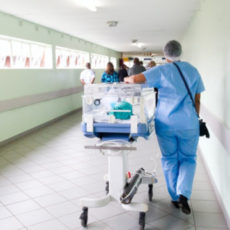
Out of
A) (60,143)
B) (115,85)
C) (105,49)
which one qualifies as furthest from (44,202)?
(105,49)

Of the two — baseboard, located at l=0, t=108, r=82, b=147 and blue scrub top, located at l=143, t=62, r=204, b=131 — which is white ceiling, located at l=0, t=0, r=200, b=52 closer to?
baseboard, located at l=0, t=108, r=82, b=147

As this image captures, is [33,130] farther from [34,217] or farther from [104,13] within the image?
[34,217]

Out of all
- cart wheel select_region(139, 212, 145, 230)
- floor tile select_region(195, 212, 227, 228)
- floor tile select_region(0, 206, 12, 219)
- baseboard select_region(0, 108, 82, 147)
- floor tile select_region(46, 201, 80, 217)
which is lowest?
floor tile select_region(0, 206, 12, 219)

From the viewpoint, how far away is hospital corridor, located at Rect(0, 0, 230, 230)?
104 inches

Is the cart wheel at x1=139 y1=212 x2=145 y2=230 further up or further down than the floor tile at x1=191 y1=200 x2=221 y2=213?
further up

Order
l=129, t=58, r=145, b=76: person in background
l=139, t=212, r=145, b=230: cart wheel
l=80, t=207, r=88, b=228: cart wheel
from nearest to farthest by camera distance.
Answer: l=139, t=212, r=145, b=230: cart wheel, l=80, t=207, r=88, b=228: cart wheel, l=129, t=58, r=145, b=76: person in background

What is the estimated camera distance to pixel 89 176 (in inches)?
157

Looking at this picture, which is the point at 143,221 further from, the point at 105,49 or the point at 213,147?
the point at 105,49

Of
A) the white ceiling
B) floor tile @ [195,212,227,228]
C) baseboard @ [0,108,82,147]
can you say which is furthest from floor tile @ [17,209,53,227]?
the white ceiling

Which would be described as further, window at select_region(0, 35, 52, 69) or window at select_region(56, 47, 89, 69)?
window at select_region(56, 47, 89, 69)

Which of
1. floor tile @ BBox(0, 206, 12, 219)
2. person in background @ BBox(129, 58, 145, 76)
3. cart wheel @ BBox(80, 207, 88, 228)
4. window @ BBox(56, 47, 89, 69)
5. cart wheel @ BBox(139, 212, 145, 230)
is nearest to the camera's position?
cart wheel @ BBox(139, 212, 145, 230)

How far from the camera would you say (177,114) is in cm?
280

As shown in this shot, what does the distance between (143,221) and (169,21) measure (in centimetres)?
601

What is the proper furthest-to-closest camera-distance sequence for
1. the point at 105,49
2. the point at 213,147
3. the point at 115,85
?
the point at 105,49, the point at 213,147, the point at 115,85
